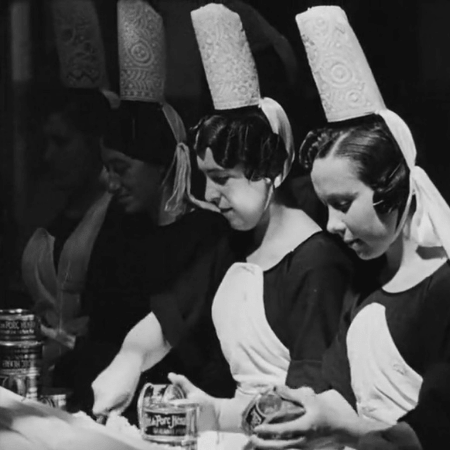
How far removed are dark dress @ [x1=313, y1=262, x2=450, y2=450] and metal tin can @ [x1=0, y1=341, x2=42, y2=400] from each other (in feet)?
3.10

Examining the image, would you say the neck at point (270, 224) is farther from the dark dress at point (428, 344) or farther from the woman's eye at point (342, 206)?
the dark dress at point (428, 344)

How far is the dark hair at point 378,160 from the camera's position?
85.7 inches

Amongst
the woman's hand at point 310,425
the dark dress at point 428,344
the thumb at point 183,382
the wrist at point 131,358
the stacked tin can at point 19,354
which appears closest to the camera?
the dark dress at point 428,344

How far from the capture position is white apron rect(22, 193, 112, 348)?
2.68 meters

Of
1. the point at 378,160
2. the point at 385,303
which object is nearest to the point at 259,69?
the point at 378,160

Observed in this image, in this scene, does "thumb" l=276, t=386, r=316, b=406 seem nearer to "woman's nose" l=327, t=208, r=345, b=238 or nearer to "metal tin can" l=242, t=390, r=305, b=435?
"metal tin can" l=242, t=390, r=305, b=435

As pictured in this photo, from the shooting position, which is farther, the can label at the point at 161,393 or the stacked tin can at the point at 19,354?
the stacked tin can at the point at 19,354

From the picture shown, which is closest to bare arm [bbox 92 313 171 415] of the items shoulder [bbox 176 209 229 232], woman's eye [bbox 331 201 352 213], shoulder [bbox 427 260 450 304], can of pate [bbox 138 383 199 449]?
can of pate [bbox 138 383 199 449]

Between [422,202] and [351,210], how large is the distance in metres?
0.15

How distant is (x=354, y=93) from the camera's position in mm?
2184

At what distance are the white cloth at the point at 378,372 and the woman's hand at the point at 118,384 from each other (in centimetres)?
57

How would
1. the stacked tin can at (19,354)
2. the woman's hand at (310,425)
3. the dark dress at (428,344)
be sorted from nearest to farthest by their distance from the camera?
the dark dress at (428,344), the woman's hand at (310,425), the stacked tin can at (19,354)

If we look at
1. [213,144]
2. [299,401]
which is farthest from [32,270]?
[299,401]

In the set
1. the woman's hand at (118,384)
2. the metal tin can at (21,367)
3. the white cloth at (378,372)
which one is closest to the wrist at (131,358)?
the woman's hand at (118,384)
